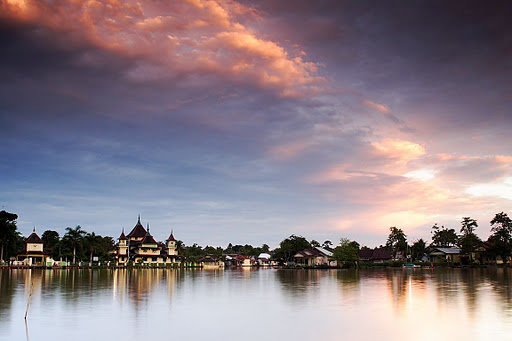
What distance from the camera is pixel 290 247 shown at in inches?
4840

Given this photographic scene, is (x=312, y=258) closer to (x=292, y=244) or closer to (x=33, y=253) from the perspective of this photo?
(x=292, y=244)

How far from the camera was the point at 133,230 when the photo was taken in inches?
4894

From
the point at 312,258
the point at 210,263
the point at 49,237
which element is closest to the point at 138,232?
the point at 210,263

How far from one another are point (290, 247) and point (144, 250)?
38.6m

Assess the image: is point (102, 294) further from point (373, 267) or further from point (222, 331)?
point (373, 267)

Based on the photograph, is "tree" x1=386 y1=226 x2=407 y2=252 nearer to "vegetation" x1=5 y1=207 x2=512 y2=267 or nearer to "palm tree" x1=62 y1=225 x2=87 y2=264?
"vegetation" x1=5 y1=207 x2=512 y2=267

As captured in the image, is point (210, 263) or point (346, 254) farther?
point (210, 263)

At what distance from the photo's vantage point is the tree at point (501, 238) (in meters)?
103

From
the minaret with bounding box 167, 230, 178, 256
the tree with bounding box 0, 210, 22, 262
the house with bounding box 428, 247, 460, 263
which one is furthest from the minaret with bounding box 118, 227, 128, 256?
the house with bounding box 428, 247, 460, 263

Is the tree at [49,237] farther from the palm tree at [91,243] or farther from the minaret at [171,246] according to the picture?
the minaret at [171,246]

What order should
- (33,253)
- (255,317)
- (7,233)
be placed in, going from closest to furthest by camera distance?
1. (255,317)
2. (7,233)
3. (33,253)

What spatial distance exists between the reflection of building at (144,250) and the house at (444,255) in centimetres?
6742

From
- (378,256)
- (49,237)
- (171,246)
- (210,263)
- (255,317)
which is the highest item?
(49,237)

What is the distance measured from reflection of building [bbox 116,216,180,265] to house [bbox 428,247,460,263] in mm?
67416
